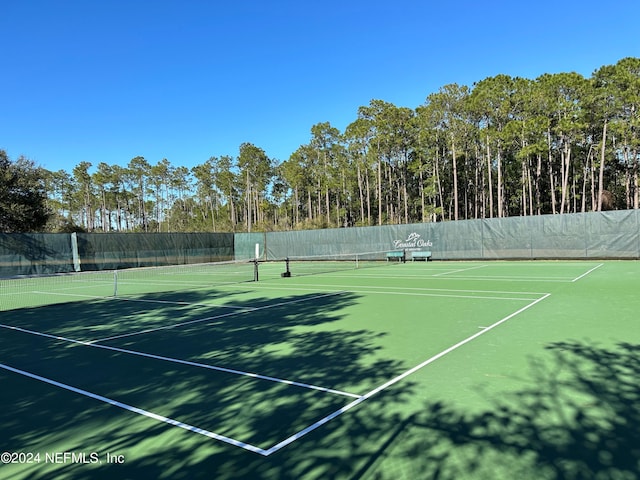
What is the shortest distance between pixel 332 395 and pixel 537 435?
169cm

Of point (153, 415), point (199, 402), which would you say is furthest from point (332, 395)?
point (153, 415)

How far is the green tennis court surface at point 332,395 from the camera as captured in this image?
2709 mm

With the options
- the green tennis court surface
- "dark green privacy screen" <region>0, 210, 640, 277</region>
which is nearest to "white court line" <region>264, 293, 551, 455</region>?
the green tennis court surface

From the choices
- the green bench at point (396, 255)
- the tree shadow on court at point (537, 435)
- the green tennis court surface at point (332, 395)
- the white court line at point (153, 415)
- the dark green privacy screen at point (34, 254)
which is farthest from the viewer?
the green bench at point (396, 255)

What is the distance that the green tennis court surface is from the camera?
8.89ft

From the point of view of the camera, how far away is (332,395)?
383cm

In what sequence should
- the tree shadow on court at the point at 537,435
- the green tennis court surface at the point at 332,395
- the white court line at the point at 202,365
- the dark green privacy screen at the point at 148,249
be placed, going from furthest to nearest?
the dark green privacy screen at the point at 148,249 < the white court line at the point at 202,365 < the green tennis court surface at the point at 332,395 < the tree shadow on court at the point at 537,435

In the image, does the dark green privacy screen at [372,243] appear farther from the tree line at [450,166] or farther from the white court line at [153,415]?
the white court line at [153,415]

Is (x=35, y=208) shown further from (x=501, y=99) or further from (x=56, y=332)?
(x=501, y=99)

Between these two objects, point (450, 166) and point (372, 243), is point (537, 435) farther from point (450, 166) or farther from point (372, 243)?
point (450, 166)

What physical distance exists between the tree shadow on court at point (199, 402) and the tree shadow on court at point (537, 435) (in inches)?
12.7

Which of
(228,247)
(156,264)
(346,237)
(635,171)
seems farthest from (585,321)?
(635,171)

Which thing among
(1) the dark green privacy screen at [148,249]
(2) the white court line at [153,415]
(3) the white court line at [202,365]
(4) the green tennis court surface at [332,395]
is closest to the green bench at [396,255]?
(1) the dark green privacy screen at [148,249]

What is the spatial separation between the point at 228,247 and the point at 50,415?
2985cm
